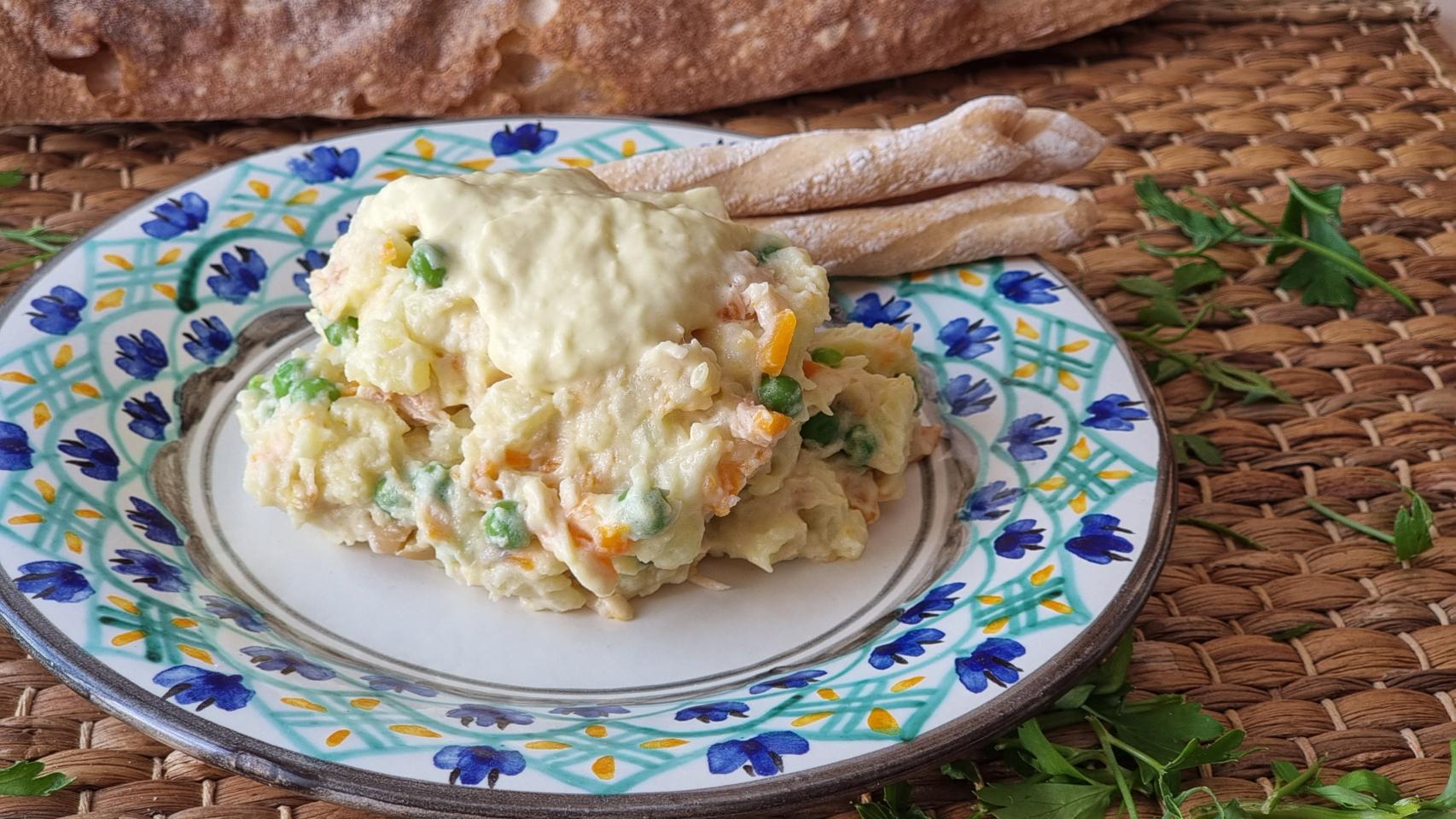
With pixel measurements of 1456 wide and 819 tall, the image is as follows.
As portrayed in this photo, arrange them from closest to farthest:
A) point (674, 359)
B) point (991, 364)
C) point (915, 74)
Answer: point (674, 359) < point (991, 364) < point (915, 74)

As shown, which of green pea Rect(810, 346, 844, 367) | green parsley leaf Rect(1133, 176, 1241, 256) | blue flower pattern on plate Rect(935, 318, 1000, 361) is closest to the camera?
green pea Rect(810, 346, 844, 367)

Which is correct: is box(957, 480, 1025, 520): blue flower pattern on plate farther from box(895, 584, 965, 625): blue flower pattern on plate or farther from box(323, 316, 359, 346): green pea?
box(323, 316, 359, 346): green pea

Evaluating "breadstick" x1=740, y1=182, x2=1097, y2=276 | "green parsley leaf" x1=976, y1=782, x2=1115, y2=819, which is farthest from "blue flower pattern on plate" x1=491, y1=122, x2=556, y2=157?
"green parsley leaf" x1=976, y1=782, x2=1115, y2=819

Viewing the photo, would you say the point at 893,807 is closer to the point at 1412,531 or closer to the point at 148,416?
the point at 1412,531

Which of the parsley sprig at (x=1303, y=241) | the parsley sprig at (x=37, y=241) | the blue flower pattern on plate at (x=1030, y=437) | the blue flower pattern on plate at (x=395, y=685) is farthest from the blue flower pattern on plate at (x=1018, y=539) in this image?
the parsley sprig at (x=37, y=241)

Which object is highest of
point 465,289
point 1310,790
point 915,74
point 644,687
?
point 465,289

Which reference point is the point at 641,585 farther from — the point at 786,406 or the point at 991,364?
the point at 991,364

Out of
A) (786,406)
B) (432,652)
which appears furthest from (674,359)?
(432,652)

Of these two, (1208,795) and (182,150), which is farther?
(182,150)
